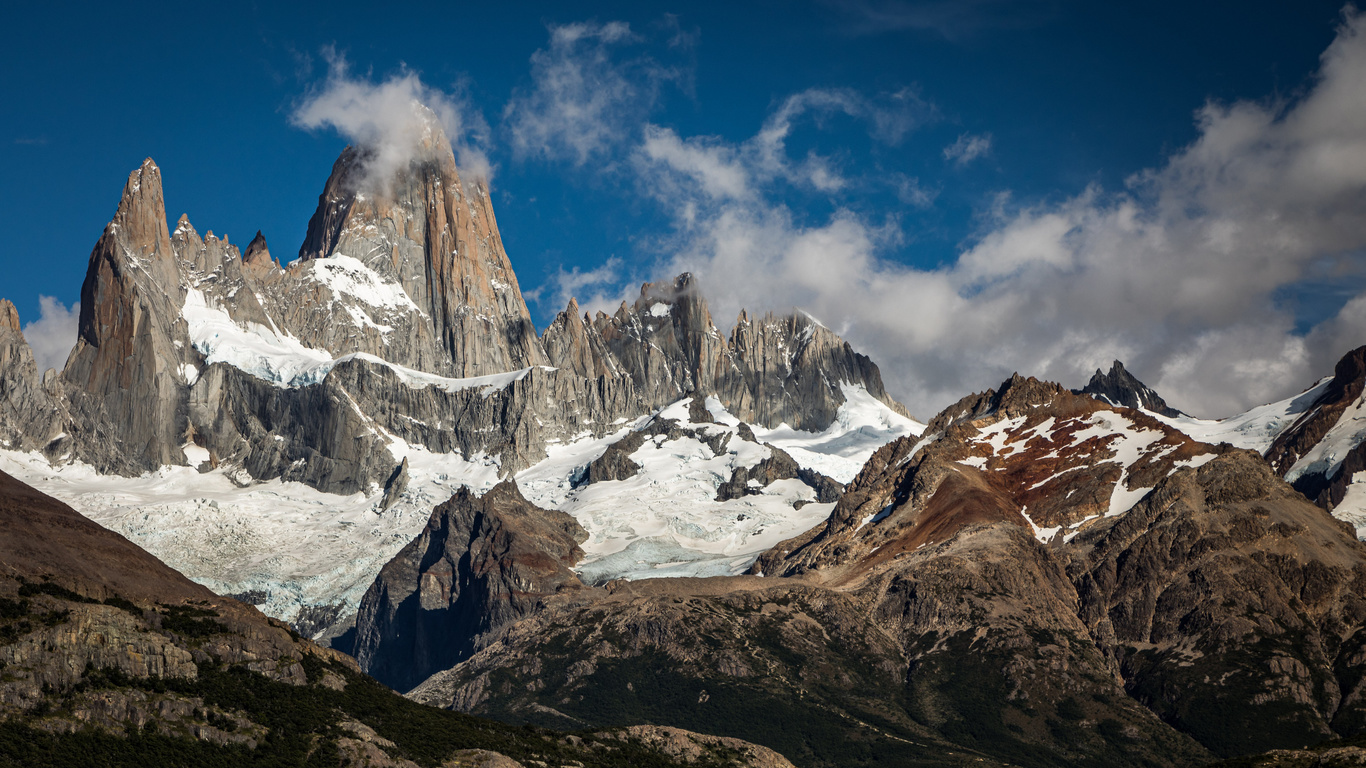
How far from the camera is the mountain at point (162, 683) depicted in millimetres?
135250

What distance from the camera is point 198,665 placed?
495 ft

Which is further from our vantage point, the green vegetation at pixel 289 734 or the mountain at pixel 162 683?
the mountain at pixel 162 683

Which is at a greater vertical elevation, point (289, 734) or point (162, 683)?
point (162, 683)

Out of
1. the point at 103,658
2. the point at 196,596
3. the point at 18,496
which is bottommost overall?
the point at 103,658

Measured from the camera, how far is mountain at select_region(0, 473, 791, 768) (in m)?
135

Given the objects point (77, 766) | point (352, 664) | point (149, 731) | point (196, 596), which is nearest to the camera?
point (77, 766)

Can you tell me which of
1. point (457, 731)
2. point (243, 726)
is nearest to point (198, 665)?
point (243, 726)

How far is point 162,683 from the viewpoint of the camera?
145 metres

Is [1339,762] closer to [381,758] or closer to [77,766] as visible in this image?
[381,758]

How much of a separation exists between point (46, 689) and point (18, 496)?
40710 mm

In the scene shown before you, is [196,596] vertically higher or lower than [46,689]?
higher

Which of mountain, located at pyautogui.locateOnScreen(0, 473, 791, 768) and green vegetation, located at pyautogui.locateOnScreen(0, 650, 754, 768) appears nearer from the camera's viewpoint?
green vegetation, located at pyautogui.locateOnScreen(0, 650, 754, 768)

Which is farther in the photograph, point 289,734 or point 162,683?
point 289,734

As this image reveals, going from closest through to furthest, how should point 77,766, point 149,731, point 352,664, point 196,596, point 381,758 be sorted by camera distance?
point 77,766
point 149,731
point 381,758
point 196,596
point 352,664
